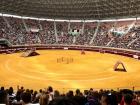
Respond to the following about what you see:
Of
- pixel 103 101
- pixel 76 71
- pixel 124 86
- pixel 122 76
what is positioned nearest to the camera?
pixel 103 101

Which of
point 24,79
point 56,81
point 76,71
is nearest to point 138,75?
point 76,71

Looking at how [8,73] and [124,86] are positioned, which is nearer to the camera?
[124,86]

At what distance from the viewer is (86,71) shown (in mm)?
47719

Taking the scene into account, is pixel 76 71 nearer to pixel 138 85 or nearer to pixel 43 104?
pixel 138 85

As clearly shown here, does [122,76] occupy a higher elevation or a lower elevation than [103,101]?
higher

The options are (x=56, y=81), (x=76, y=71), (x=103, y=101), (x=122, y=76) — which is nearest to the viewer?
(x=103, y=101)

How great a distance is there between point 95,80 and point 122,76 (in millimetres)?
4751

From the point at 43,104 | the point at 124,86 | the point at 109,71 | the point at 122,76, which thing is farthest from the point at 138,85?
the point at 43,104

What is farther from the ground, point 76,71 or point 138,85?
point 76,71

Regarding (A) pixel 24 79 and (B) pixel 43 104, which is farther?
(A) pixel 24 79

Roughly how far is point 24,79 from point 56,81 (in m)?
4.67

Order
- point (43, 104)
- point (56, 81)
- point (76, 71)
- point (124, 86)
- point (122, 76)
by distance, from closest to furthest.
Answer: point (43, 104)
point (124, 86)
point (56, 81)
point (122, 76)
point (76, 71)

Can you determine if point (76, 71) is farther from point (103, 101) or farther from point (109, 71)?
point (103, 101)

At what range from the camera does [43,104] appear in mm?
12086
